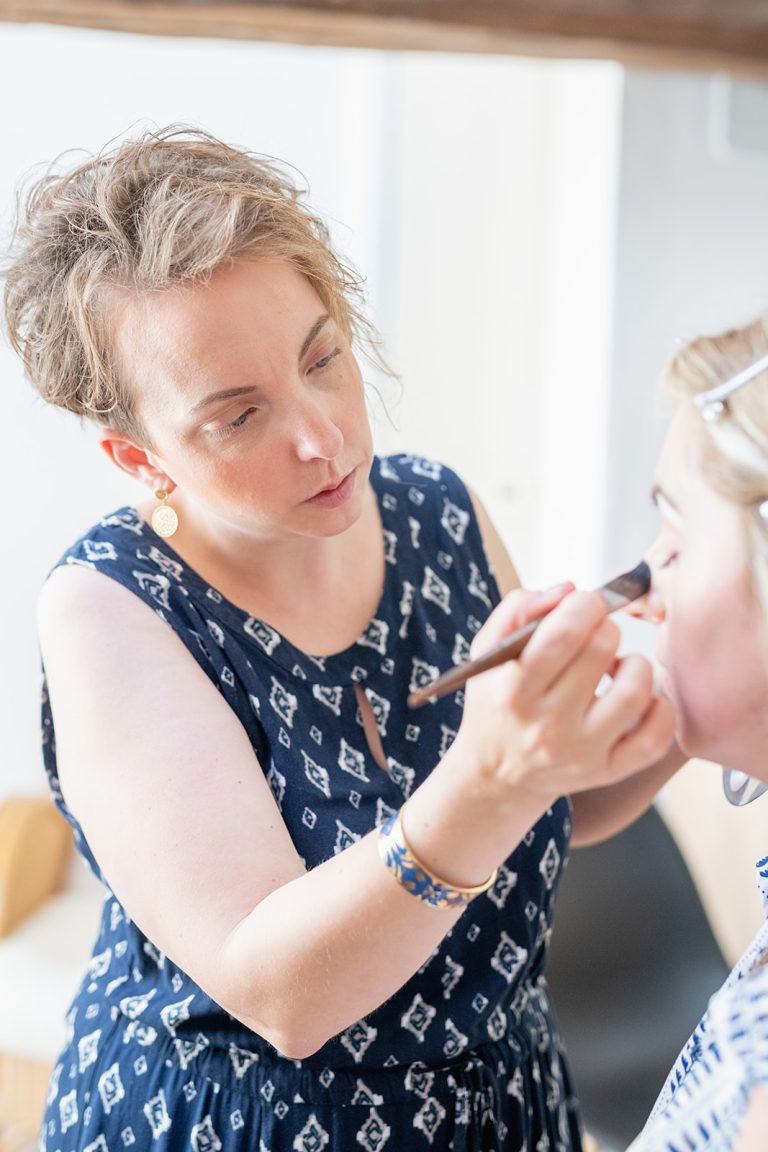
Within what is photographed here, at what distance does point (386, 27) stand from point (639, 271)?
2229 millimetres

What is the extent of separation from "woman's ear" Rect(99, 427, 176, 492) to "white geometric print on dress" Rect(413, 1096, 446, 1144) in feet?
2.07

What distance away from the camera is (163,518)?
3.83 ft

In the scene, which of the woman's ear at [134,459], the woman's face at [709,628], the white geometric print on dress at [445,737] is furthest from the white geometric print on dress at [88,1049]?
the woman's face at [709,628]

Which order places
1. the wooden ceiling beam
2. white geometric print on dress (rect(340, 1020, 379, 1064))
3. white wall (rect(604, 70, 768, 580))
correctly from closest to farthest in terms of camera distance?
1. the wooden ceiling beam
2. white geometric print on dress (rect(340, 1020, 379, 1064))
3. white wall (rect(604, 70, 768, 580))

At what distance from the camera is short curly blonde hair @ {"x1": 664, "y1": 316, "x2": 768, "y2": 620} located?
865 millimetres

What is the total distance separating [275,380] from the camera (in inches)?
40.3

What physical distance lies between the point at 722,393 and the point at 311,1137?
0.74 metres

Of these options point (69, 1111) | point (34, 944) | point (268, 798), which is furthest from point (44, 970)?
point (268, 798)

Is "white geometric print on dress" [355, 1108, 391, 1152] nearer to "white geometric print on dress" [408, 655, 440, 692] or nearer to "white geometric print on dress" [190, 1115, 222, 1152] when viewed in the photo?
"white geometric print on dress" [190, 1115, 222, 1152]

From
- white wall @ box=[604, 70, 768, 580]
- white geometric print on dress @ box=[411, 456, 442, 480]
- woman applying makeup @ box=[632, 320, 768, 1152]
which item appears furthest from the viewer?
white wall @ box=[604, 70, 768, 580]

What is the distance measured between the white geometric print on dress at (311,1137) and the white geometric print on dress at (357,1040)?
70mm

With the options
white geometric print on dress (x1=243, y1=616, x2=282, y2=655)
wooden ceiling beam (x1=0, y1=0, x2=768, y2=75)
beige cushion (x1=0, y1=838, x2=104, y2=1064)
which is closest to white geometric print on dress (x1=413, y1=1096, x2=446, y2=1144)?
white geometric print on dress (x1=243, y1=616, x2=282, y2=655)

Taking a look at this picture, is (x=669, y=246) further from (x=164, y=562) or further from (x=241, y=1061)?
(x=241, y=1061)

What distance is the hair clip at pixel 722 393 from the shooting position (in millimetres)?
873
